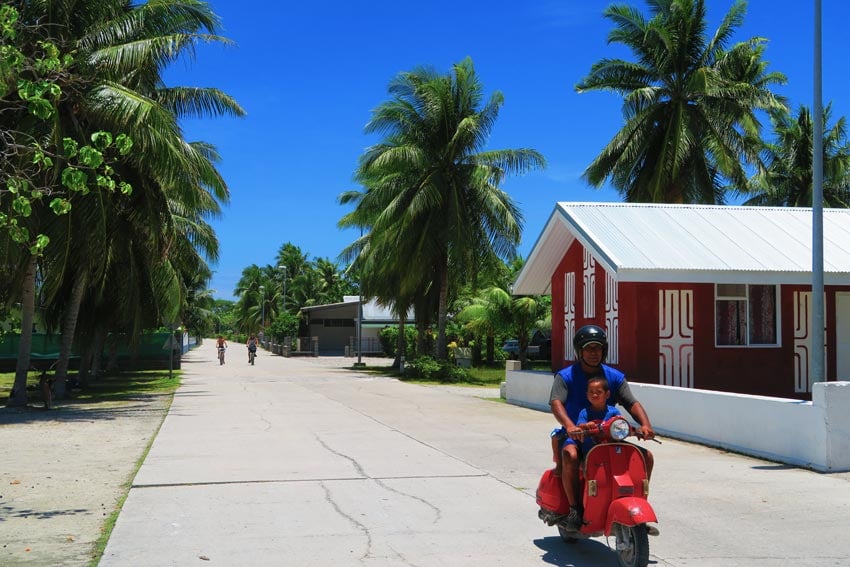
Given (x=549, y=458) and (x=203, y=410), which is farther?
(x=203, y=410)

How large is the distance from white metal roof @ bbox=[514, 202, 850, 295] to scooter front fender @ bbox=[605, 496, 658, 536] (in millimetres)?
10725

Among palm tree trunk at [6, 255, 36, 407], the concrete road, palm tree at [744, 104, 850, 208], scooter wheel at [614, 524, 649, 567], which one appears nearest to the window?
the concrete road

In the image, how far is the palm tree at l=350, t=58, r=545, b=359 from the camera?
3275 cm

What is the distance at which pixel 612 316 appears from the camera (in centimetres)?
1830

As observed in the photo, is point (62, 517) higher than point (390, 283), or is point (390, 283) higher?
point (390, 283)

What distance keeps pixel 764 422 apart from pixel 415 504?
18.7 ft

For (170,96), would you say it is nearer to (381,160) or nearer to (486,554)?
(381,160)

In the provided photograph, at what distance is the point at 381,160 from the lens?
3189cm

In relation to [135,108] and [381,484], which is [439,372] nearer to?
[135,108]

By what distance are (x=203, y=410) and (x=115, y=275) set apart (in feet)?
26.3

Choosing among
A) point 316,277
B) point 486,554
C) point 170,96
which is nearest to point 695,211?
point 170,96

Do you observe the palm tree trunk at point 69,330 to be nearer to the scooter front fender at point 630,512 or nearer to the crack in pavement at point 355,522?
the crack in pavement at point 355,522

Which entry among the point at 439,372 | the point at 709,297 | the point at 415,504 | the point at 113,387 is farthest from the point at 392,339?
the point at 415,504

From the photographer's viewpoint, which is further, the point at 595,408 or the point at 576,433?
the point at 595,408
